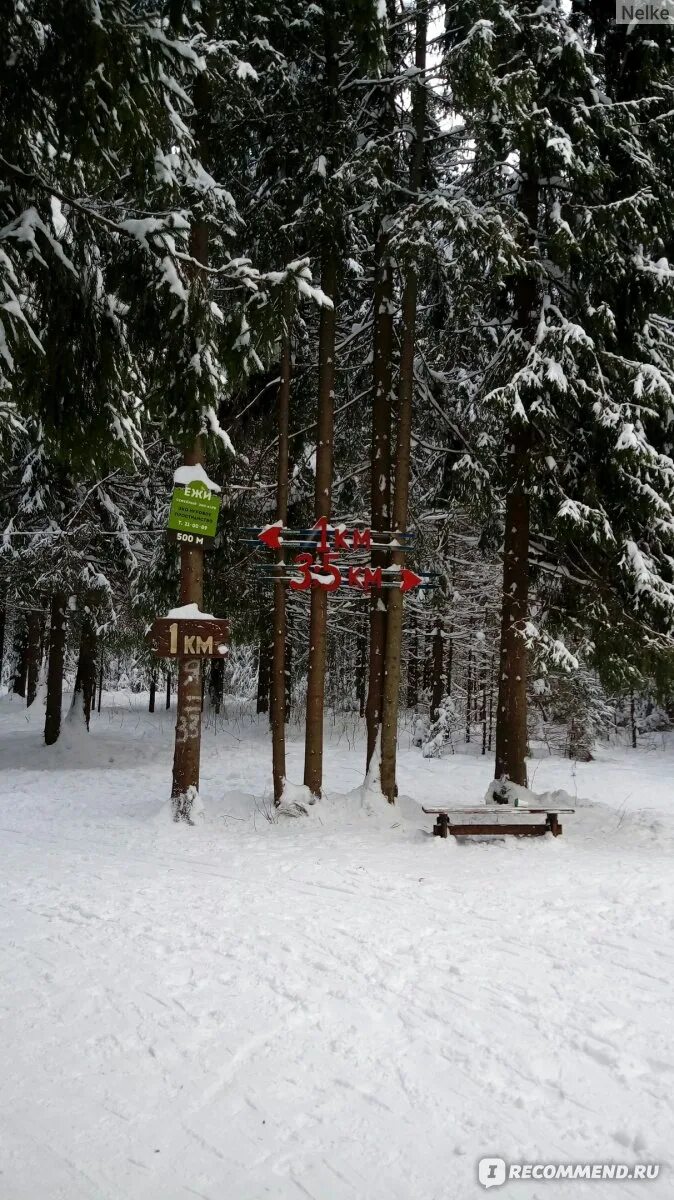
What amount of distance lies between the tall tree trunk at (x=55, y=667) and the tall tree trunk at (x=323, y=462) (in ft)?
24.4

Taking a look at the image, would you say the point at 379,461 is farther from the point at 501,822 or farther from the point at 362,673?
the point at 362,673

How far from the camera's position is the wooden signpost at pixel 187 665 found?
30.6 ft

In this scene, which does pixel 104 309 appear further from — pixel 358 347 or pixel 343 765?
pixel 343 765

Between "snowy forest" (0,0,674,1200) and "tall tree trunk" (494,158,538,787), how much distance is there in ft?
0.17

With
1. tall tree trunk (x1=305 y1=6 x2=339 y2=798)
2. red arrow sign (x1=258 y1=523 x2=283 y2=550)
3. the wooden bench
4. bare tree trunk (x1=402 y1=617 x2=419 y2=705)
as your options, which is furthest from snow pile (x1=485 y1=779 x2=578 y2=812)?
bare tree trunk (x1=402 y1=617 x2=419 y2=705)

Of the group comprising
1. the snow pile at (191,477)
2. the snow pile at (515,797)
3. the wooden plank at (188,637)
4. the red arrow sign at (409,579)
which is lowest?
the snow pile at (515,797)

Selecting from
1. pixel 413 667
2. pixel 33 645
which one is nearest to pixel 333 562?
pixel 33 645

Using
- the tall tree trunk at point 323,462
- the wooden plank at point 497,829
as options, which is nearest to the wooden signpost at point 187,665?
the tall tree trunk at point 323,462

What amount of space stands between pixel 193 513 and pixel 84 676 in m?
9.32

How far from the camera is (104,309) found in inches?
205

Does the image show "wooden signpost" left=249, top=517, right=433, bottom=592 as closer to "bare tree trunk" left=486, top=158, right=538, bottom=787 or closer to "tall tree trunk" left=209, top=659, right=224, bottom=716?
"bare tree trunk" left=486, top=158, right=538, bottom=787

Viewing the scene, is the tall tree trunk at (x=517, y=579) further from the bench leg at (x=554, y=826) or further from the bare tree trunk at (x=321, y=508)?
the bare tree trunk at (x=321, y=508)

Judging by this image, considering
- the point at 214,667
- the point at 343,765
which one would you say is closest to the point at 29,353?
the point at 343,765

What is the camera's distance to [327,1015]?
163 inches
